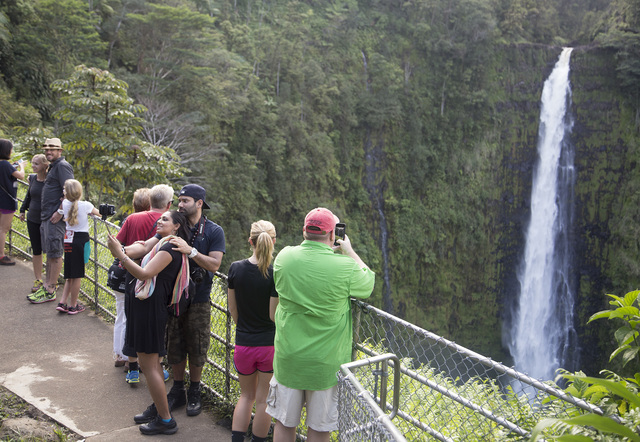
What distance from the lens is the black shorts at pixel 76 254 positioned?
517 cm

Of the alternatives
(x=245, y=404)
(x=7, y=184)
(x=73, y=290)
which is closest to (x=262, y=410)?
(x=245, y=404)

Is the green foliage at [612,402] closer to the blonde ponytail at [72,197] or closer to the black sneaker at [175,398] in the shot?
the black sneaker at [175,398]

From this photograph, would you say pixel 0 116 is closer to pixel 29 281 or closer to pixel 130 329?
pixel 29 281

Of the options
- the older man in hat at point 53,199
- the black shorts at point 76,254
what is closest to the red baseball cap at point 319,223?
the black shorts at point 76,254

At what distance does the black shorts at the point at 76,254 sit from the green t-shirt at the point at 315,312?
127 inches

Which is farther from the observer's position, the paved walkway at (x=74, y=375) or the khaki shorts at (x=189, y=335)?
the khaki shorts at (x=189, y=335)

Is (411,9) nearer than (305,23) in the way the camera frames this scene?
No

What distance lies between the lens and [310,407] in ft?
9.05

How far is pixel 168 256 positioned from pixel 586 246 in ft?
89.5

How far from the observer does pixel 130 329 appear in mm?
3443

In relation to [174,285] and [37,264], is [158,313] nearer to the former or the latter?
[174,285]

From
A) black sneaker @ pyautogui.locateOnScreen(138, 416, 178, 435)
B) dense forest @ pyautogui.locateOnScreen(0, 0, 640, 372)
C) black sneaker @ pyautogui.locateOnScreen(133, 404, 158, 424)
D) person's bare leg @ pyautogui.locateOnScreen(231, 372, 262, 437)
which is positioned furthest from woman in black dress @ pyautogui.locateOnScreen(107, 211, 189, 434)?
dense forest @ pyautogui.locateOnScreen(0, 0, 640, 372)

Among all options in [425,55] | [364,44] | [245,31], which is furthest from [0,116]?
[425,55]

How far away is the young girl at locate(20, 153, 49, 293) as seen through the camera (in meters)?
5.71
